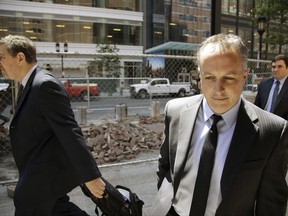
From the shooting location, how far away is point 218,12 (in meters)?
4.27

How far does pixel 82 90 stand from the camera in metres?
6.46

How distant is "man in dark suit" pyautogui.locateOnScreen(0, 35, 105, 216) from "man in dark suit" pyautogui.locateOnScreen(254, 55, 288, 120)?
304 centimetres

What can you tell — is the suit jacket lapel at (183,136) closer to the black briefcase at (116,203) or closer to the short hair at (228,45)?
the short hair at (228,45)

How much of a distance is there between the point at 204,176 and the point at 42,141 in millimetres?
1357

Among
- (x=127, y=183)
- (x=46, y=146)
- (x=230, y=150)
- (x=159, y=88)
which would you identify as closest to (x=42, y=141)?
(x=46, y=146)

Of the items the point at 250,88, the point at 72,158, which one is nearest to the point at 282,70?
the point at 72,158

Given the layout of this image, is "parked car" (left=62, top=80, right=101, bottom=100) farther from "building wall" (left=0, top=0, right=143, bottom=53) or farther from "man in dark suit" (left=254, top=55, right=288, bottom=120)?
"building wall" (left=0, top=0, right=143, bottom=53)

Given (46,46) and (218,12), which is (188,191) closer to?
(218,12)

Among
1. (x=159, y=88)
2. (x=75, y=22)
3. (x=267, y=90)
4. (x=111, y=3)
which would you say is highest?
(x=111, y=3)

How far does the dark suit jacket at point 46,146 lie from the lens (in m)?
2.17


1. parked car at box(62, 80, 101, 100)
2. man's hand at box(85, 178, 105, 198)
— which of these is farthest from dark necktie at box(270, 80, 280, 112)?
parked car at box(62, 80, 101, 100)

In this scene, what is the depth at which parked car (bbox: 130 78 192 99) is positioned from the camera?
6.90m

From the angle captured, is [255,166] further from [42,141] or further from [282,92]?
[282,92]

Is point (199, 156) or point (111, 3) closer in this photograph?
point (199, 156)
